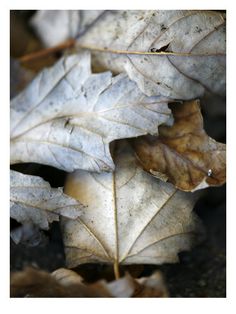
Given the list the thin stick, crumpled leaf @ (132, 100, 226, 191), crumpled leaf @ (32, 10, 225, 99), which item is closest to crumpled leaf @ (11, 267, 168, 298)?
crumpled leaf @ (132, 100, 226, 191)

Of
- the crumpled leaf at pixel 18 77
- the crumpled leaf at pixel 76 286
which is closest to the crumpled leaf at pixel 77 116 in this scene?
the crumpled leaf at pixel 18 77

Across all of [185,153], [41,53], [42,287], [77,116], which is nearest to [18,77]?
[41,53]

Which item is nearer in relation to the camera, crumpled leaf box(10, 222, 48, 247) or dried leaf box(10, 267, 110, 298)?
dried leaf box(10, 267, 110, 298)

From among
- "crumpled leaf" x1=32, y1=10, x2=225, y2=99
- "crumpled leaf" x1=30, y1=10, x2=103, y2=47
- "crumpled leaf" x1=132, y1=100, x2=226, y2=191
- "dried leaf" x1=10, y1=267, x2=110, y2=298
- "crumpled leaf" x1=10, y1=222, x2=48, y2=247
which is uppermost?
"crumpled leaf" x1=30, y1=10, x2=103, y2=47

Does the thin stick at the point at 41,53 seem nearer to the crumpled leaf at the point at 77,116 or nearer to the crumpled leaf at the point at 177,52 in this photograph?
the crumpled leaf at the point at 77,116

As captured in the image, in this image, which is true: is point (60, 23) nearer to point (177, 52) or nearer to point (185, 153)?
point (177, 52)

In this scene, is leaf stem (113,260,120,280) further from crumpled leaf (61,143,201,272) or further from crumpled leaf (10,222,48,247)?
crumpled leaf (10,222,48,247)

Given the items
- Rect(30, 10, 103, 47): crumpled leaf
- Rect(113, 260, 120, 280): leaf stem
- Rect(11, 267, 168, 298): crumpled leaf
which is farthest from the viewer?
Rect(30, 10, 103, 47): crumpled leaf
